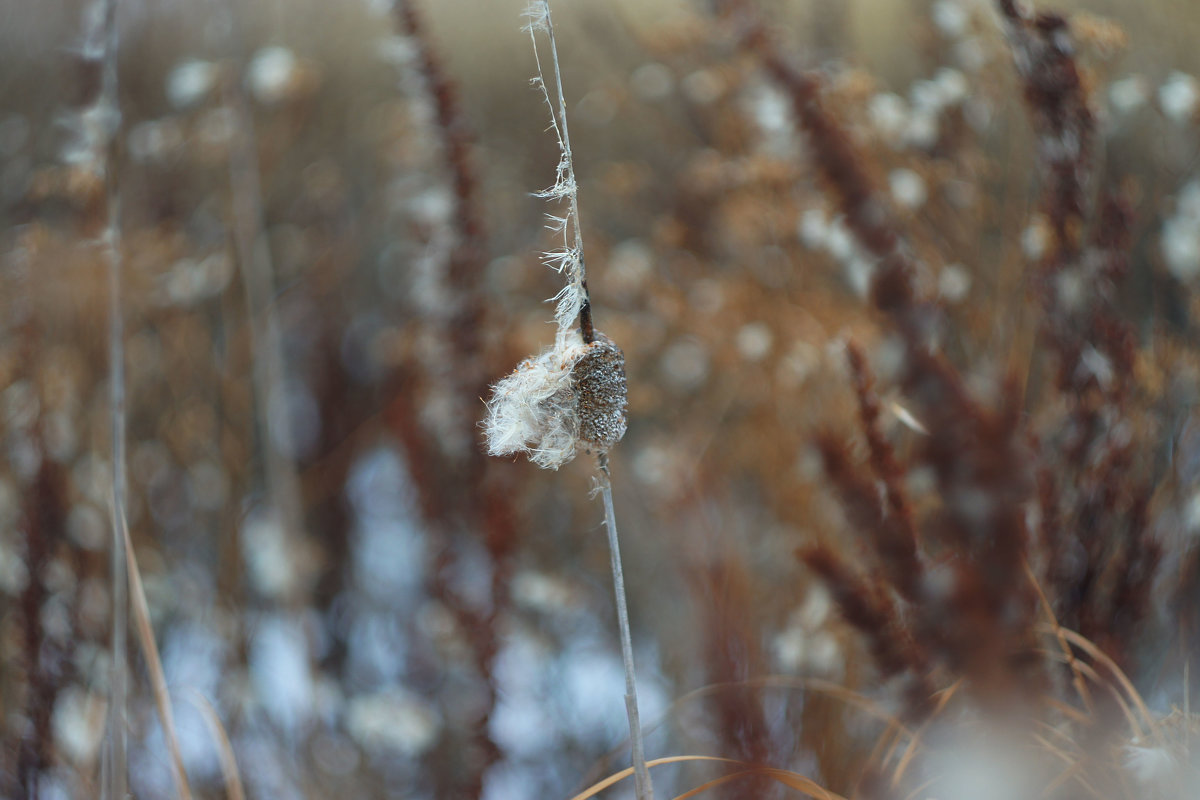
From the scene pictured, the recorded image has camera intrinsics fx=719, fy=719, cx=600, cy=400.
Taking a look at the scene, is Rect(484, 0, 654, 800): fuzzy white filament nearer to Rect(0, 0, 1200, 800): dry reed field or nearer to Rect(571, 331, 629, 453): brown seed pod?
Rect(571, 331, 629, 453): brown seed pod

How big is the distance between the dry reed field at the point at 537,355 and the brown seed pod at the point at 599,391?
0.11 metres

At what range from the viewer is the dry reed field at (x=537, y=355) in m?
0.36

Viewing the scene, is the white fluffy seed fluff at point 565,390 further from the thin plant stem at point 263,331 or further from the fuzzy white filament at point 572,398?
the thin plant stem at point 263,331

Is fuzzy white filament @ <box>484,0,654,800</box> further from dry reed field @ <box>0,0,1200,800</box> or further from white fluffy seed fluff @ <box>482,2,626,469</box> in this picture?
dry reed field @ <box>0,0,1200,800</box>

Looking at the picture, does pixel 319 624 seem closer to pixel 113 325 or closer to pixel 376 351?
pixel 376 351

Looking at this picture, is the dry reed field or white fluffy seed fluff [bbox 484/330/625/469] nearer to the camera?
white fluffy seed fluff [bbox 484/330/625/469]

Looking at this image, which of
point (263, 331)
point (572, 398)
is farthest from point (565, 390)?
point (263, 331)

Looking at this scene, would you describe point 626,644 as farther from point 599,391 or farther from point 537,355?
point 537,355

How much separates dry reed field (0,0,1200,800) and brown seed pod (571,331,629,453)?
0.11 metres

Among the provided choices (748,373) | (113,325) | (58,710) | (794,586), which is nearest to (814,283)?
(748,373)

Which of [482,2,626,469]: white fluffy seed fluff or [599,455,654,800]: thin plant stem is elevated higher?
[482,2,626,469]: white fluffy seed fluff

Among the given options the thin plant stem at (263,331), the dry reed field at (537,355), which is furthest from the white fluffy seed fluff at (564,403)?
the thin plant stem at (263,331)

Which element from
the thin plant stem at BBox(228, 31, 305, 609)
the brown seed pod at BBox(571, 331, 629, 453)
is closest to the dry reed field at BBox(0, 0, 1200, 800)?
the thin plant stem at BBox(228, 31, 305, 609)

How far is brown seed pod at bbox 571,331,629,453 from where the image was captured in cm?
19
